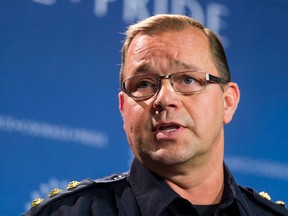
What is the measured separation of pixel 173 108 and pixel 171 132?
0.06 metres

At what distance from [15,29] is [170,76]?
3.40ft

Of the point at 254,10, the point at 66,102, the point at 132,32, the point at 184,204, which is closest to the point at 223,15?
the point at 254,10

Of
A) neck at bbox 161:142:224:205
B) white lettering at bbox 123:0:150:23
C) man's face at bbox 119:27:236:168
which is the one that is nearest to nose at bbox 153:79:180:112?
man's face at bbox 119:27:236:168

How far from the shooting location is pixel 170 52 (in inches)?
61.8

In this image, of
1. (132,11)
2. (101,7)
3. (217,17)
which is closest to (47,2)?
(101,7)

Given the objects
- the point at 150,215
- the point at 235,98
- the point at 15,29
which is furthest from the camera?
the point at 15,29

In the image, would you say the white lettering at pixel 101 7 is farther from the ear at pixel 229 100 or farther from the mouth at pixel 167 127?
the mouth at pixel 167 127

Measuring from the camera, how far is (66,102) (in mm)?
2363

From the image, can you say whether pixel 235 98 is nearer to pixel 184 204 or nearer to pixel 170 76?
pixel 170 76

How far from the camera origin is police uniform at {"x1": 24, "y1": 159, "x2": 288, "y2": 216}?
58.0 inches

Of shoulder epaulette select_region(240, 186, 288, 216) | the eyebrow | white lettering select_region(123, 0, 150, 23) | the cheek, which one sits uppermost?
white lettering select_region(123, 0, 150, 23)

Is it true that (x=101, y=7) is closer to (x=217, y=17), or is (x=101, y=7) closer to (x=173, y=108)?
(x=217, y=17)

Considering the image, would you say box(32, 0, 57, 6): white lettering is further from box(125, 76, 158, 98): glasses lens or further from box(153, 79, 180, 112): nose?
box(153, 79, 180, 112): nose

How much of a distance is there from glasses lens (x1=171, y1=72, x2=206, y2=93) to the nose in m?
0.02
